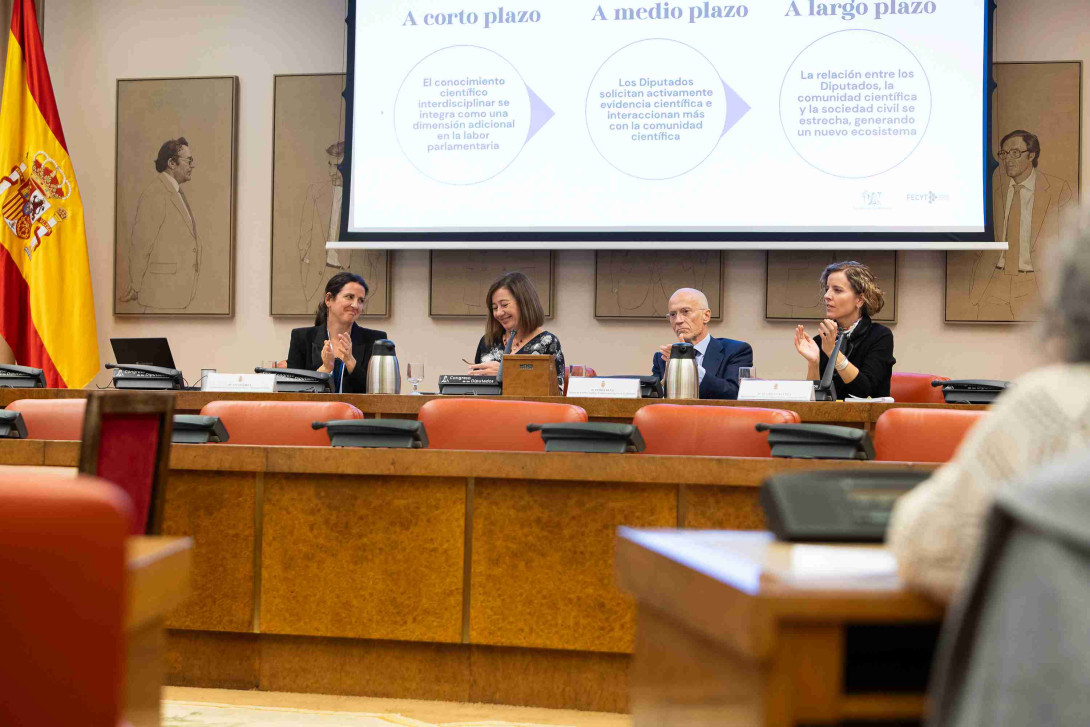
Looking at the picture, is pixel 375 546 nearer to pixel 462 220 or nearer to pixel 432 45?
pixel 462 220

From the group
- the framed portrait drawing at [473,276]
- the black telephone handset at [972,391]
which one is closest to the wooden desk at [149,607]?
the black telephone handset at [972,391]

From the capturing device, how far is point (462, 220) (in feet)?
19.9

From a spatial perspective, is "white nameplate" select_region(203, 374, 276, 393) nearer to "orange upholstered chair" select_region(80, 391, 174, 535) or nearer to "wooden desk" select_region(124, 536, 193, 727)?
"orange upholstered chair" select_region(80, 391, 174, 535)

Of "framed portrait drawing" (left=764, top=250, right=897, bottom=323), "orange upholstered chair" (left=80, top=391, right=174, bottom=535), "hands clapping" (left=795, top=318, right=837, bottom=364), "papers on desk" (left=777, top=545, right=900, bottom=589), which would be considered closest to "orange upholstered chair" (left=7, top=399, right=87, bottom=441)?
"orange upholstered chair" (left=80, top=391, right=174, bottom=535)

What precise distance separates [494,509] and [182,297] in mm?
4950

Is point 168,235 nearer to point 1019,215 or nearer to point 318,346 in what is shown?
point 318,346

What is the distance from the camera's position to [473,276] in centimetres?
631

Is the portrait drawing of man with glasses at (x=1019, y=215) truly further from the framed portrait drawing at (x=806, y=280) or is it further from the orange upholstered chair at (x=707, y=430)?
the orange upholstered chair at (x=707, y=430)

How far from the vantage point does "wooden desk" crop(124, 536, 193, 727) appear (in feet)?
3.15

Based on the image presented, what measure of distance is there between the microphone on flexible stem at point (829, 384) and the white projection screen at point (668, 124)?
Answer: 1461 mm

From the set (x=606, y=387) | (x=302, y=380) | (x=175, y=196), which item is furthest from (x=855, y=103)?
(x=175, y=196)

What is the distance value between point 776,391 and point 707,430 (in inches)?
41.1

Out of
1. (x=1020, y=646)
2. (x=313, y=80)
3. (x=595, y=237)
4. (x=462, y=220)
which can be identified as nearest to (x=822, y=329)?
(x=595, y=237)

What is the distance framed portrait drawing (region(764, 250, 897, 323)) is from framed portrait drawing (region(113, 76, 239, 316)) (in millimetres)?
3316
